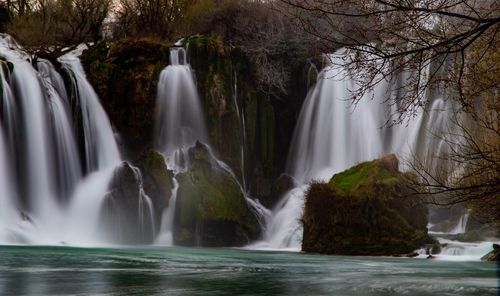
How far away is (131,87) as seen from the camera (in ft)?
93.0

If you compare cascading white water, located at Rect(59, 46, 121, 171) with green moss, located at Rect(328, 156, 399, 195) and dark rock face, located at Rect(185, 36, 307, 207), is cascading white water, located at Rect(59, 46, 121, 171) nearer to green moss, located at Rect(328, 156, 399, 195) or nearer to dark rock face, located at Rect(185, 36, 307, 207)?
dark rock face, located at Rect(185, 36, 307, 207)

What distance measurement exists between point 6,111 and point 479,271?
17323 mm

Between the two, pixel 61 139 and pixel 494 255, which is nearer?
pixel 494 255

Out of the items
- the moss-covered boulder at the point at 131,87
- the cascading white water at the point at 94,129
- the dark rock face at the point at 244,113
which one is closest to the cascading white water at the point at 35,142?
the cascading white water at the point at 94,129

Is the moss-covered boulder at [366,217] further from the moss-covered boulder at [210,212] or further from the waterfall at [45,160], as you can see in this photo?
the waterfall at [45,160]

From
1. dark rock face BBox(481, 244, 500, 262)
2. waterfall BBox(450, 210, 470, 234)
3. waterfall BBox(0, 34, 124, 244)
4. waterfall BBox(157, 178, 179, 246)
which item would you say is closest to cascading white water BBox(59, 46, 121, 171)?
waterfall BBox(0, 34, 124, 244)

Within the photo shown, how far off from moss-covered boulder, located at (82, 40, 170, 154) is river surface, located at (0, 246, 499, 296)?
13.1 meters

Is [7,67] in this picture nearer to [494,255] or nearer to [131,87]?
[131,87]

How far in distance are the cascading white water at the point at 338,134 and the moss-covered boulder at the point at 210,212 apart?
2.15 meters

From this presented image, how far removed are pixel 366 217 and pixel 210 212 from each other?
7.29 m

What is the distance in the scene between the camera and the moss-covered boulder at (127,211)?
23.4 meters

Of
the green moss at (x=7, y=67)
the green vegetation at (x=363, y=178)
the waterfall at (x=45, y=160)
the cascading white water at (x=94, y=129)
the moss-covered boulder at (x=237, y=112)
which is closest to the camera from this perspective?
the green vegetation at (x=363, y=178)

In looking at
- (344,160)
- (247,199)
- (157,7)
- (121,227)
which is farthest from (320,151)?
(157,7)

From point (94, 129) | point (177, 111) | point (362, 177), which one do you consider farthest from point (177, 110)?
point (362, 177)
